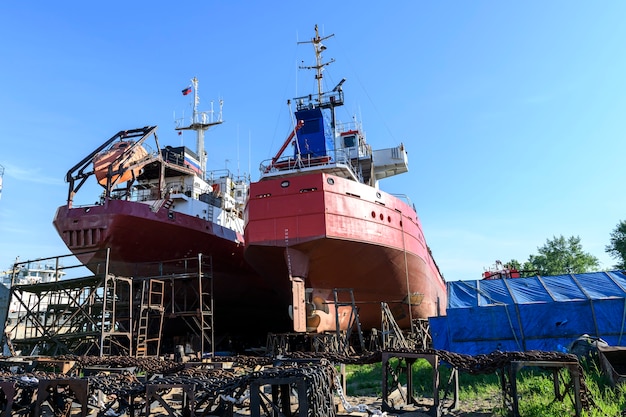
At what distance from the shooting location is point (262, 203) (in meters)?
14.9

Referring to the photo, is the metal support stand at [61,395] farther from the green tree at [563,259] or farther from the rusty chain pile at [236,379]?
the green tree at [563,259]

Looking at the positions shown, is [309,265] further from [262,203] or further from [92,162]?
[92,162]

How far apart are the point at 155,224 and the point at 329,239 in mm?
8149

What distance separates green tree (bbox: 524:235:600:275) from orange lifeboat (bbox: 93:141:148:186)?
154 ft

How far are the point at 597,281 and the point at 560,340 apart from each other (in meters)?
3.53

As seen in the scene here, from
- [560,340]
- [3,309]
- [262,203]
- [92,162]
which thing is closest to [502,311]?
[560,340]

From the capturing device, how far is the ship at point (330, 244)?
46.6ft

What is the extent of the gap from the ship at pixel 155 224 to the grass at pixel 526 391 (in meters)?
9.77

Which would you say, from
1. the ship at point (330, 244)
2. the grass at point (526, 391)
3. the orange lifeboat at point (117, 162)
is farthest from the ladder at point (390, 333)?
the orange lifeboat at point (117, 162)

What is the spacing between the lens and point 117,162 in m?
18.3

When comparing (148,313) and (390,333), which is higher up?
(148,313)

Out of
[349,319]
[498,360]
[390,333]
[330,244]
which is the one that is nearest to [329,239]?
[330,244]

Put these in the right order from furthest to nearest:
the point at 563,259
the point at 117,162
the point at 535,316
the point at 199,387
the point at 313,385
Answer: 1. the point at 563,259
2. the point at 117,162
3. the point at 535,316
4. the point at 199,387
5. the point at 313,385

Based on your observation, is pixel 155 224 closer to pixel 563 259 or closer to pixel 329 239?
pixel 329 239
